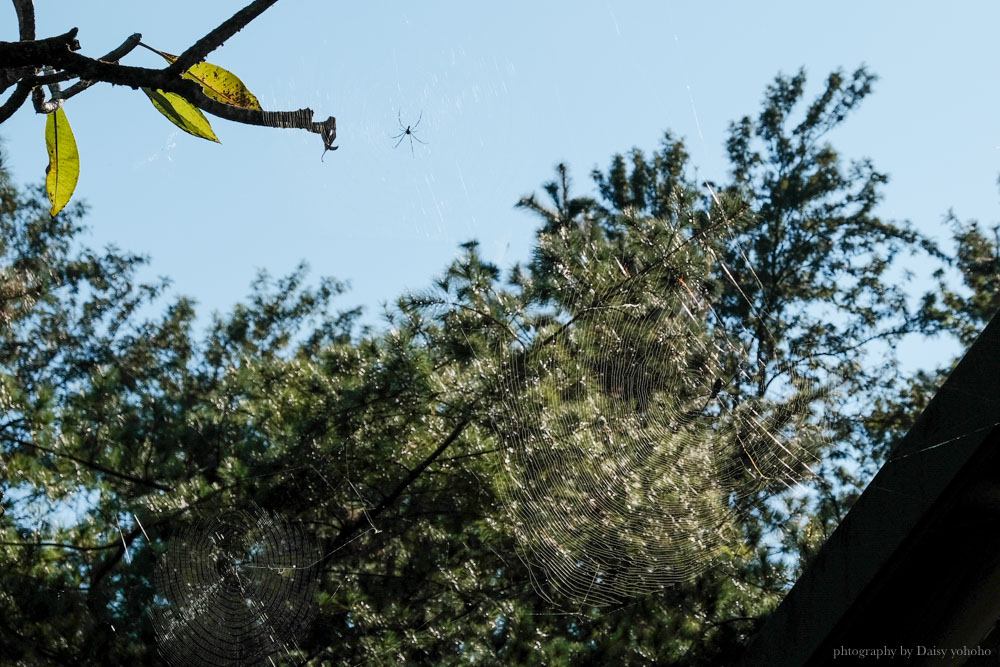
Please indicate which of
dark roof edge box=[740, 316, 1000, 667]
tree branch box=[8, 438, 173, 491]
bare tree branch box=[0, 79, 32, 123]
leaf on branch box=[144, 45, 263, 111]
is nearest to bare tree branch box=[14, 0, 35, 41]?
bare tree branch box=[0, 79, 32, 123]

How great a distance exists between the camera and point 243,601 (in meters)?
3.96

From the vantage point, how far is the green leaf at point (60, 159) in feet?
2.77

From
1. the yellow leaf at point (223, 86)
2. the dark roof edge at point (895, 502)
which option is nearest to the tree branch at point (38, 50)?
the yellow leaf at point (223, 86)

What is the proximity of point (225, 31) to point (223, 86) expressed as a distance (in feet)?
0.68

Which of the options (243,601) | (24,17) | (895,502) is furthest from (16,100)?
(243,601)

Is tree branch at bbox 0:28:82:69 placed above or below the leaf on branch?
below

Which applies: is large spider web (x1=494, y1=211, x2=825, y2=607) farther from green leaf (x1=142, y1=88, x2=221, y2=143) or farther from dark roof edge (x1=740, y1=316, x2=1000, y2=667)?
green leaf (x1=142, y1=88, x2=221, y2=143)

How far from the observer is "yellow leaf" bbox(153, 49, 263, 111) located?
845mm

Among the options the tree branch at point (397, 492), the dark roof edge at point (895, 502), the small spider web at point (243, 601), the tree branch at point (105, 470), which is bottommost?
the dark roof edge at point (895, 502)

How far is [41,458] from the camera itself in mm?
4074

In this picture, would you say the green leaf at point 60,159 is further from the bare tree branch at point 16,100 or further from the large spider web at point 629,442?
the large spider web at point 629,442

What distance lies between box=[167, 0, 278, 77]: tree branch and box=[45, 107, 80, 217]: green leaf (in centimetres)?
27

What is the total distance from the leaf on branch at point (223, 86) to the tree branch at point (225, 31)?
16 centimetres

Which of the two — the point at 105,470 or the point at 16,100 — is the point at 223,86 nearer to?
the point at 16,100
